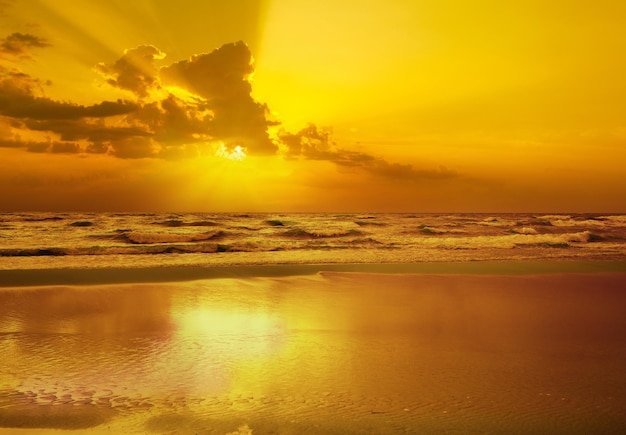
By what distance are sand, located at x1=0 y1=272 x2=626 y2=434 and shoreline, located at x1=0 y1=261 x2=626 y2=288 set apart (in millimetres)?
2566

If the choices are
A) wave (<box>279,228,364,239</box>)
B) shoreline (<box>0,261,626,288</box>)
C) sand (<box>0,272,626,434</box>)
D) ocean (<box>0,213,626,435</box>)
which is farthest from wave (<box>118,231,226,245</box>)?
sand (<box>0,272,626,434</box>)

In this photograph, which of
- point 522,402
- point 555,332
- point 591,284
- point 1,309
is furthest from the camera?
point 591,284

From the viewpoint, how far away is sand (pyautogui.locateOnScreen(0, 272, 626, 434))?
531cm

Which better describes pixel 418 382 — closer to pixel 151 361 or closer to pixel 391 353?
pixel 391 353

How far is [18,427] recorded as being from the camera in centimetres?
502

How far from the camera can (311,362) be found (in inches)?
286

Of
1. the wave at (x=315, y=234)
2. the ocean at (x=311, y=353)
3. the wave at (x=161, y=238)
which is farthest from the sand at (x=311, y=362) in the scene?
the wave at (x=315, y=234)

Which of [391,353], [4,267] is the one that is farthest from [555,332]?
[4,267]

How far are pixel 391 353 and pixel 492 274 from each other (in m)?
10.6

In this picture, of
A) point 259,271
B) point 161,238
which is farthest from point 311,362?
point 161,238

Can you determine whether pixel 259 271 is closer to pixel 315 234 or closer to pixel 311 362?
pixel 311 362

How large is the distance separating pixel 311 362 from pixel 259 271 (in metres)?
10.8

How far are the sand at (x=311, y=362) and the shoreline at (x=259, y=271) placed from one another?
2.57 m

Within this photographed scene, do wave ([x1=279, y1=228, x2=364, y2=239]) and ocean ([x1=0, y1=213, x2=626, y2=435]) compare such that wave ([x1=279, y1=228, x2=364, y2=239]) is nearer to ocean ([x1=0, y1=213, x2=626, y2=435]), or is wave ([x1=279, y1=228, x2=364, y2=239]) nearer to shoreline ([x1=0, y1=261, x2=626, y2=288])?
shoreline ([x1=0, y1=261, x2=626, y2=288])
